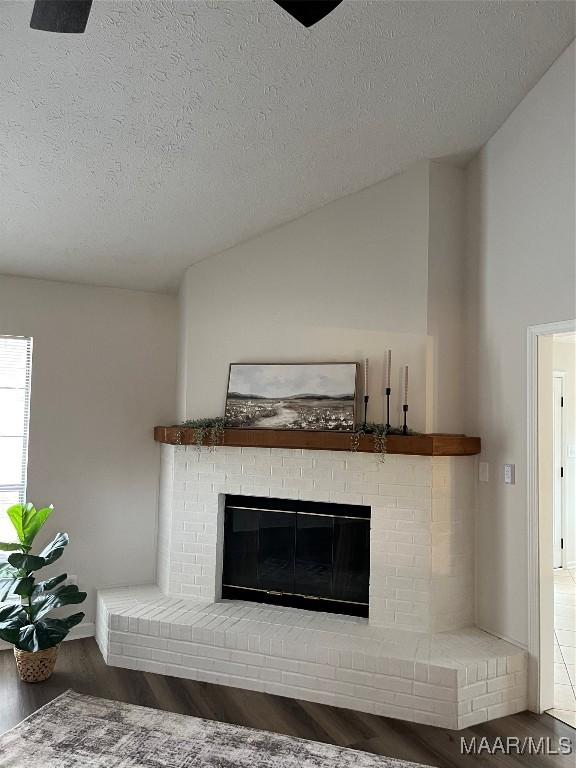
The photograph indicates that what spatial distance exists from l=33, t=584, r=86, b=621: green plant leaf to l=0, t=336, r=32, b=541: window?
82 cm

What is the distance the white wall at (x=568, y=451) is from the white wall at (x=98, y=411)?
393cm

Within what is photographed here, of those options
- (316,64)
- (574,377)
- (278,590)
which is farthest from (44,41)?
(574,377)

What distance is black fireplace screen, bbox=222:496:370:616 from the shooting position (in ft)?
12.9

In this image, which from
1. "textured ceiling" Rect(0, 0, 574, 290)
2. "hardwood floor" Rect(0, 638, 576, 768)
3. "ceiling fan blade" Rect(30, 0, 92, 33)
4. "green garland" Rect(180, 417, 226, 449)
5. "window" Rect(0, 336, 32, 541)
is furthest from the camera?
"window" Rect(0, 336, 32, 541)

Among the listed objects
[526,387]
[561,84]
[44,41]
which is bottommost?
[526,387]

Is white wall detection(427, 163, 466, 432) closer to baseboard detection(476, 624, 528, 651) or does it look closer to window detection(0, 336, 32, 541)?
baseboard detection(476, 624, 528, 651)

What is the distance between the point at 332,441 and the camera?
3.76m

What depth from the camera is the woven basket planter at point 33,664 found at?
11.9ft

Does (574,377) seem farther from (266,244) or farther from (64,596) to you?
(64,596)

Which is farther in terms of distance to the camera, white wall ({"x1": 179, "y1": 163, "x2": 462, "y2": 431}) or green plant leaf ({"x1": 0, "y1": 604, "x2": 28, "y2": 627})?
white wall ({"x1": 179, "y1": 163, "x2": 462, "y2": 431})

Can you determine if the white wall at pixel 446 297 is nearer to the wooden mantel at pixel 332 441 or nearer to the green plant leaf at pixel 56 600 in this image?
the wooden mantel at pixel 332 441

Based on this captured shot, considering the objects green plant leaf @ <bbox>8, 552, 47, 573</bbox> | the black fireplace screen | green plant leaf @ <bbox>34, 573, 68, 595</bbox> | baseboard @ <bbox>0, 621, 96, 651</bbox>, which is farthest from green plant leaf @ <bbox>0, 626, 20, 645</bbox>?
the black fireplace screen

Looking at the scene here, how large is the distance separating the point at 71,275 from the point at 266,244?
1.43 m

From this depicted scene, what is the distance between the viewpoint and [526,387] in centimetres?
342
